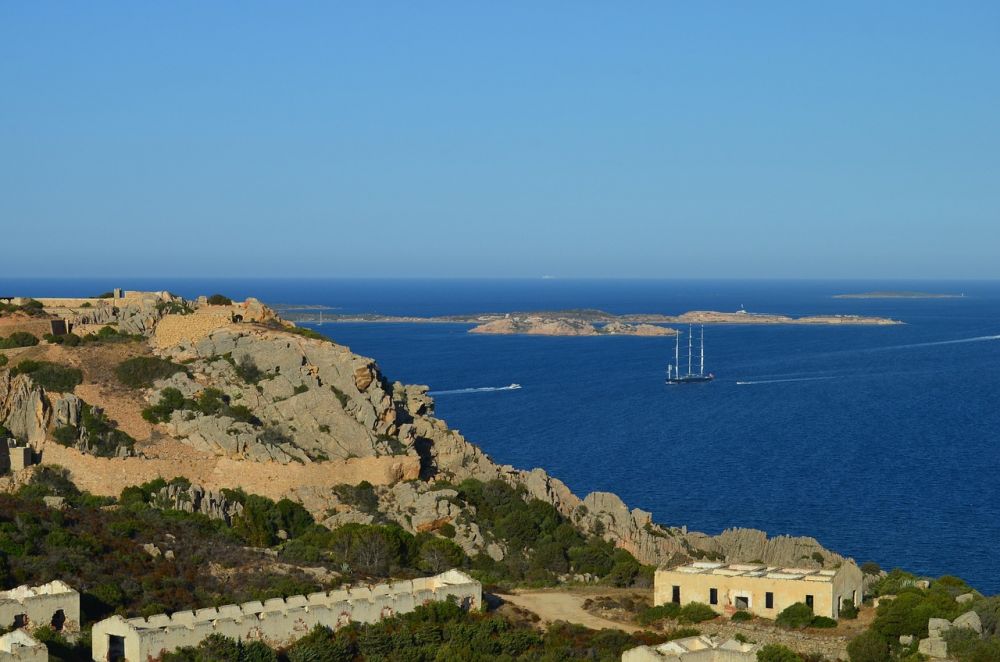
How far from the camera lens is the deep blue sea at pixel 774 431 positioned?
2162 inches

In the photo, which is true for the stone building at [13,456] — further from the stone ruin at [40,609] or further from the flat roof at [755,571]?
the flat roof at [755,571]

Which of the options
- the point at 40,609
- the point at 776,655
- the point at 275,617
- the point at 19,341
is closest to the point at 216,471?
the point at 19,341

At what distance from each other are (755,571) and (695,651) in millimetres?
5675

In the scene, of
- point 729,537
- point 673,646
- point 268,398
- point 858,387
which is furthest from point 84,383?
point 858,387

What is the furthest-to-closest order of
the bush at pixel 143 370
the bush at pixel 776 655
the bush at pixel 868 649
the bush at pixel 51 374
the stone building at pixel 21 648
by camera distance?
1. the bush at pixel 143 370
2. the bush at pixel 51 374
3. the bush at pixel 868 649
4. the bush at pixel 776 655
5. the stone building at pixel 21 648

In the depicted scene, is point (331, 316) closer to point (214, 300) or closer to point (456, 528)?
point (214, 300)

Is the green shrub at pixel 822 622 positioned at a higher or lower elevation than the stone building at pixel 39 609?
lower

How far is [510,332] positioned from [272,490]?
451 ft

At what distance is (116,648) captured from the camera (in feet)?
80.3

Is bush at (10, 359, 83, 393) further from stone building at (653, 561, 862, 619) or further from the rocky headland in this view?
stone building at (653, 561, 862, 619)

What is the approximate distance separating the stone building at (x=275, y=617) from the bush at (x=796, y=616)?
5.98 m

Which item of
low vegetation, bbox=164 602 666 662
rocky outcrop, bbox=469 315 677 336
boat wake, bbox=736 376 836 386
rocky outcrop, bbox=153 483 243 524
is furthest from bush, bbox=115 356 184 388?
rocky outcrop, bbox=469 315 677 336

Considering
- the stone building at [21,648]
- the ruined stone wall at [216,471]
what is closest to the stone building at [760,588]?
the ruined stone wall at [216,471]

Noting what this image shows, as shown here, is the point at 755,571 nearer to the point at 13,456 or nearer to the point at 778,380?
the point at 13,456
